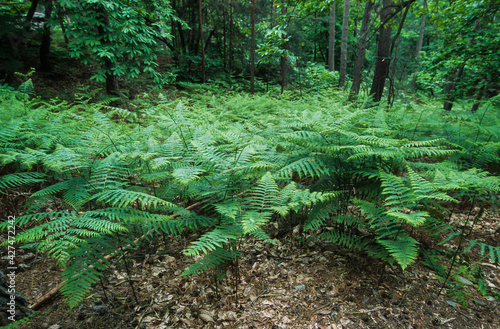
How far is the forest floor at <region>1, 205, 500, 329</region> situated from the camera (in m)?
1.72

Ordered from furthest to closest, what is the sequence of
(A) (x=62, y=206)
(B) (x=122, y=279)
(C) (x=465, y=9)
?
(C) (x=465, y=9) < (A) (x=62, y=206) < (B) (x=122, y=279)

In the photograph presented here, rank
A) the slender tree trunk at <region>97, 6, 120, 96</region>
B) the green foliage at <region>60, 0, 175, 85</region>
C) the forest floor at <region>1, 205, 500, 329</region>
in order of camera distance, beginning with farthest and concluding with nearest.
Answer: the slender tree trunk at <region>97, 6, 120, 96</region>, the green foliage at <region>60, 0, 175, 85</region>, the forest floor at <region>1, 205, 500, 329</region>

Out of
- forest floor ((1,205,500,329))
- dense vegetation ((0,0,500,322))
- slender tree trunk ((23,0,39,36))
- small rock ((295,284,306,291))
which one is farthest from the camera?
slender tree trunk ((23,0,39,36))

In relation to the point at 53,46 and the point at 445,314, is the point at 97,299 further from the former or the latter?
the point at 53,46

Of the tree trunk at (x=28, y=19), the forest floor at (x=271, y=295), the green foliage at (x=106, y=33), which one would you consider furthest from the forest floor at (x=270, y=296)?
the tree trunk at (x=28, y=19)

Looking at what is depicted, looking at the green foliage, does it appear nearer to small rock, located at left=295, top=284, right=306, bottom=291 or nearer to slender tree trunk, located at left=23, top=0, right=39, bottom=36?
slender tree trunk, located at left=23, top=0, right=39, bottom=36

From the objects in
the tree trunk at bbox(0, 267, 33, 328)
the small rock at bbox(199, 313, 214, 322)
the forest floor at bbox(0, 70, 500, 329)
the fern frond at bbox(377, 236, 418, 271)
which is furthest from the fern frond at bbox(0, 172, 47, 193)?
the fern frond at bbox(377, 236, 418, 271)

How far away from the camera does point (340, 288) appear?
1979mm

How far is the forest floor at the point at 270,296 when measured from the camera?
67.9 inches

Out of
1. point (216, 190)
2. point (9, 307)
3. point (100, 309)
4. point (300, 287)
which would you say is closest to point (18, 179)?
point (9, 307)

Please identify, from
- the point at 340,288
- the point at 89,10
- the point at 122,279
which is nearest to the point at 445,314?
the point at 340,288

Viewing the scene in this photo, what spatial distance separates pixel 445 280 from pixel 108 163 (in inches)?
108

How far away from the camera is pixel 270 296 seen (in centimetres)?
195

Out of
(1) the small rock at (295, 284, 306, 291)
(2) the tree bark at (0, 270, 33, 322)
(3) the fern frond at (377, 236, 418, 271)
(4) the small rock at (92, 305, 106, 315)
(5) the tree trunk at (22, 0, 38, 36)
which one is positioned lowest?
(1) the small rock at (295, 284, 306, 291)
